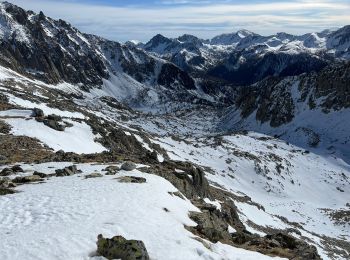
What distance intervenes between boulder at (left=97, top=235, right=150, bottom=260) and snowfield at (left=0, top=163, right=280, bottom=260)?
49cm

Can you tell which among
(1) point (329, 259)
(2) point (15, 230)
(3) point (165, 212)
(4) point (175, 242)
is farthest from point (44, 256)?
(1) point (329, 259)

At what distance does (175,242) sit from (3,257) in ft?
22.2

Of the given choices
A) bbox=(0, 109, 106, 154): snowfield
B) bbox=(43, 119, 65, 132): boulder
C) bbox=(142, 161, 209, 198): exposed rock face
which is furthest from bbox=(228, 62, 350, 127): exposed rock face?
bbox=(142, 161, 209, 198): exposed rock face

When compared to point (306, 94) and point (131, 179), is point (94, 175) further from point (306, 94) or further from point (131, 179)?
point (306, 94)

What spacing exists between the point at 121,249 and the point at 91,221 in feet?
11.4

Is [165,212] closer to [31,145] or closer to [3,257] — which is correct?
[3,257]

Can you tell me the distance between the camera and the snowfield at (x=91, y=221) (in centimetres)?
1666

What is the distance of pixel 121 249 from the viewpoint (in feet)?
→ 54.1

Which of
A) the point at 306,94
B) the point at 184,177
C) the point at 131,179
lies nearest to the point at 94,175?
the point at 131,179

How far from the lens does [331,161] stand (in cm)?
12219

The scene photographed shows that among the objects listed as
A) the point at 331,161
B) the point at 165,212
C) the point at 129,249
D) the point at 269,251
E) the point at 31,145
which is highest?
the point at 129,249

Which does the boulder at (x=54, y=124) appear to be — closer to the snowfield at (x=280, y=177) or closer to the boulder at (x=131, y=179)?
the snowfield at (x=280, y=177)

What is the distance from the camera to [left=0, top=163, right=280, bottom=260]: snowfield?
54.6ft

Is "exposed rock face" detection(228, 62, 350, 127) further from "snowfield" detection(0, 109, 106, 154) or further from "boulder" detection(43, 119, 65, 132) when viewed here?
"boulder" detection(43, 119, 65, 132)
